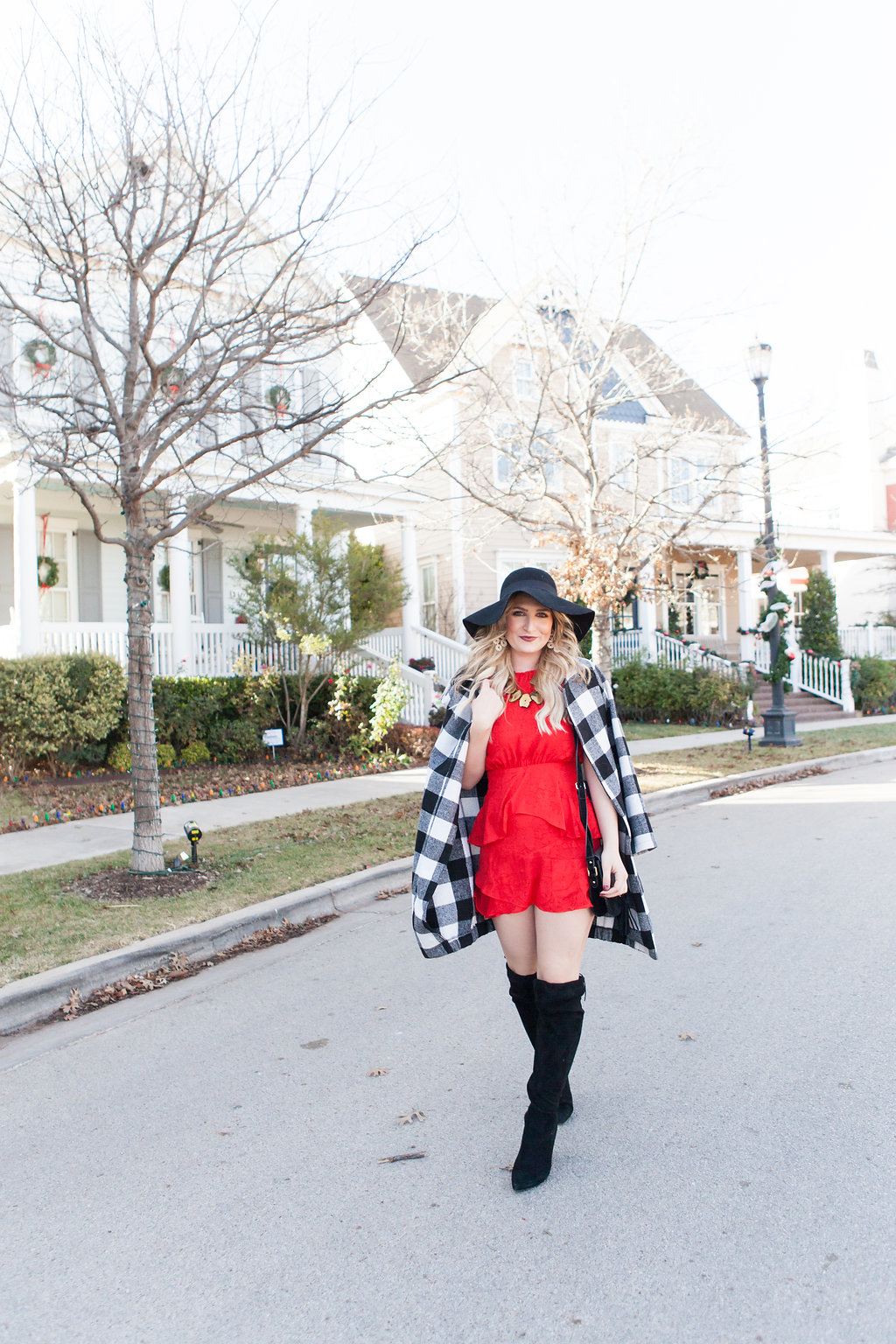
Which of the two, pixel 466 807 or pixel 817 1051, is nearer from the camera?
pixel 466 807

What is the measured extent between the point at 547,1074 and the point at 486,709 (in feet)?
3.74

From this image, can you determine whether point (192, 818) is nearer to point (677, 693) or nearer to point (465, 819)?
point (465, 819)

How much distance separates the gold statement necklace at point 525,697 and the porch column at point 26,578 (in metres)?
11.3

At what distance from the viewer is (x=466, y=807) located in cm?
321

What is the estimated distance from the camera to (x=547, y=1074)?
9.60ft

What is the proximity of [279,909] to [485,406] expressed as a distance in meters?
8.30

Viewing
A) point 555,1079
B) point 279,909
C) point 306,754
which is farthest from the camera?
point 306,754

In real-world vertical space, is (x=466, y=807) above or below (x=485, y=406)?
below

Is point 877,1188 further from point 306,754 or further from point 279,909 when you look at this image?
point 306,754

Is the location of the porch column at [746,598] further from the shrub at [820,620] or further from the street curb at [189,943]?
the street curb at [189,943]

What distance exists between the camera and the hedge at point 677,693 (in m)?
19.3

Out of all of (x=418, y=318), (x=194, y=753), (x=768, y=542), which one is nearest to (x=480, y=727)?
(x=418, y=318)

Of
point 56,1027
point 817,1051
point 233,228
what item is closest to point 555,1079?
point 817,1051

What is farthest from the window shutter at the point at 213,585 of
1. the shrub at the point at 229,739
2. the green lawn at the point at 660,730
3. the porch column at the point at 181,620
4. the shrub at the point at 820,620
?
the shrub at the point at 820,620
